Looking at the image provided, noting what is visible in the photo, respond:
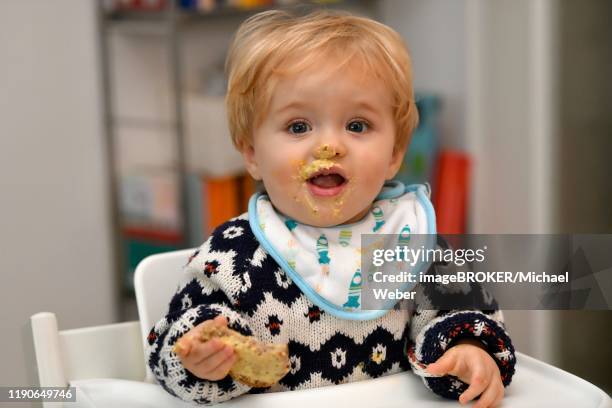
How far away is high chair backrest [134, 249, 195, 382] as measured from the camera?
1042 mm

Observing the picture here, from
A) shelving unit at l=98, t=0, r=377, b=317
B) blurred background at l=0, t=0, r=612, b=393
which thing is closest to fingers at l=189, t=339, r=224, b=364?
blurred background at l=0, t=0, r=612, b=393

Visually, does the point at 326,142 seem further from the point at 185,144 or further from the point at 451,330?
the point at 185,144

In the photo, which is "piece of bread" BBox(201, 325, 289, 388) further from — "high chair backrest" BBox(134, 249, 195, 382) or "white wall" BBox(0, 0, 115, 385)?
"white wall" BBox(0, 0, 115, 385)

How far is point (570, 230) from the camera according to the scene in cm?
209

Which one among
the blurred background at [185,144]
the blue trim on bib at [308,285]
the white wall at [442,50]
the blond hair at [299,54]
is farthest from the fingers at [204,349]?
the white wall at [442,50]

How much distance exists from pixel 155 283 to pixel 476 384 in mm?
409

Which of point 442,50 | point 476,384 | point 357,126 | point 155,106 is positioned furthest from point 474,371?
point 442,50

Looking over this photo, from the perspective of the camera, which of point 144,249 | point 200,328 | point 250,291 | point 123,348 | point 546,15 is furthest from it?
point 144,249

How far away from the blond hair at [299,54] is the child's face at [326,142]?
14 mm

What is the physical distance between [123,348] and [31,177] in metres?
1.04

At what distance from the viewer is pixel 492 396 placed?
0.85 metres

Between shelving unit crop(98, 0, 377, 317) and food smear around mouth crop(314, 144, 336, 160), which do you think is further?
shelving unit crop(98, 0, 377, 317)

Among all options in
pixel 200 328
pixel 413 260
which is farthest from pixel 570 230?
pixel 200 328

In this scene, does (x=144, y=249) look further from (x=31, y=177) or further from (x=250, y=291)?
(x=250, y=291)
